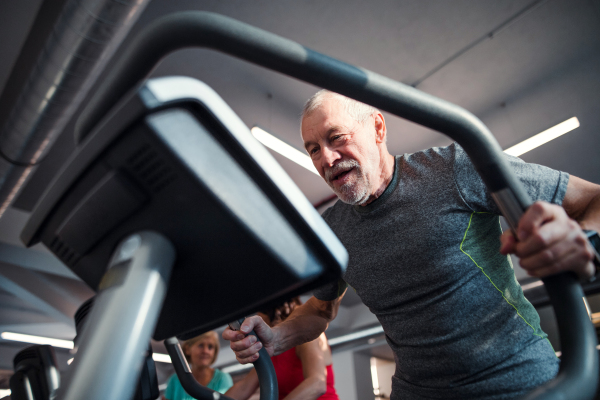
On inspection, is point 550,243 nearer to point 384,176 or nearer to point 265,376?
point 265,376

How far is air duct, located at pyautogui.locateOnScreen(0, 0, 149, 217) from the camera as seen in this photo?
2238mm

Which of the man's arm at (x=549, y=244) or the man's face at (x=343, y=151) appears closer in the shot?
the man's arm at (x=549, y=244)

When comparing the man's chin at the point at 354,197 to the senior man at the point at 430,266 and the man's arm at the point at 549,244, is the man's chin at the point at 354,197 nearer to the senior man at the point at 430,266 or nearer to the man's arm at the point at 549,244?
the senior man at the point at 430,266

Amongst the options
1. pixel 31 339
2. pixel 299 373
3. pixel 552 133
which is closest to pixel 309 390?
pixel 299 373

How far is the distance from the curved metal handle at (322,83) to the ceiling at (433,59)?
2.79m

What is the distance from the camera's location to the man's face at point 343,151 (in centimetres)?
128

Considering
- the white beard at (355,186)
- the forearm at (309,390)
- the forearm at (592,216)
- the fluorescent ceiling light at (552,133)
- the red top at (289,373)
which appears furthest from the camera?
the fluorescent ceiling light at (552,133)

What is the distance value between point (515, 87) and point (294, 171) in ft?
8.30

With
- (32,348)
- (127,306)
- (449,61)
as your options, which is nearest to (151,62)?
(127,306)

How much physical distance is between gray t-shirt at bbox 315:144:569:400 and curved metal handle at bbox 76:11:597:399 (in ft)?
1.64

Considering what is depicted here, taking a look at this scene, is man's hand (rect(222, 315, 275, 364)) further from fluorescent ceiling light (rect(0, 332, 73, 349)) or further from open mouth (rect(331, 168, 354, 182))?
fluorescent ceiling light (rect(0, 332, 73, 349))

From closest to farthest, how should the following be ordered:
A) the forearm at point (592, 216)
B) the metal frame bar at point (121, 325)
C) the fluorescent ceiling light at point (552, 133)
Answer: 1. the metal frame bar at point (121, 325)
2. the forearm at point (592, 216)
3. the fluorescent ceiling light at point (552, 133)

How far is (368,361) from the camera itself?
27.4 ft

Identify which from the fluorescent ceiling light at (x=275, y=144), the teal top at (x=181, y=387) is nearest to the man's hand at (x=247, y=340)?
the teal top at (x=181, y=387)
